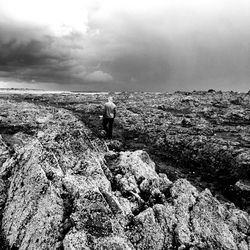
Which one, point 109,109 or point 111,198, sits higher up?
point 109,109

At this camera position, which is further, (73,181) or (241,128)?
(241,128)

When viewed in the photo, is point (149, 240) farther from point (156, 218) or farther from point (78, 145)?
point (78, 145)

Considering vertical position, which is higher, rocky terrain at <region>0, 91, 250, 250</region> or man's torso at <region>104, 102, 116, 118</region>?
man's torso at <region>104, 102, 116, 118</region>

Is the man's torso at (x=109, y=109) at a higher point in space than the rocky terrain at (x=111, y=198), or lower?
higher

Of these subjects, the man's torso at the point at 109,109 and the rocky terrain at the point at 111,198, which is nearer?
the rocky terrain at the point at 111,198

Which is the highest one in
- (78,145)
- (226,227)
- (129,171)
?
(78,145)

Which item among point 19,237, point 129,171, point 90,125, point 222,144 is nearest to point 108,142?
point 90,125

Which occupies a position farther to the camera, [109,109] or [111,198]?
[109,109]

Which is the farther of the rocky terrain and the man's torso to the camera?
the man's torso

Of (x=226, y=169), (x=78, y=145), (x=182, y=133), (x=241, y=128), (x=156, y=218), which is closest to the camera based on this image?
(x=156, y=218)

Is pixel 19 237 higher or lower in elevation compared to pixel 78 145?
lower

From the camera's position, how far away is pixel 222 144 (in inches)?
1046

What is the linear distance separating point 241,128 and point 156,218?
25882 mm

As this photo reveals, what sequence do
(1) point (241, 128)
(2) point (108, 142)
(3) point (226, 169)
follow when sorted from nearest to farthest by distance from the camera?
(3) point (226, 169) → (2) point (108, 142) → (1) point (241, 128)
